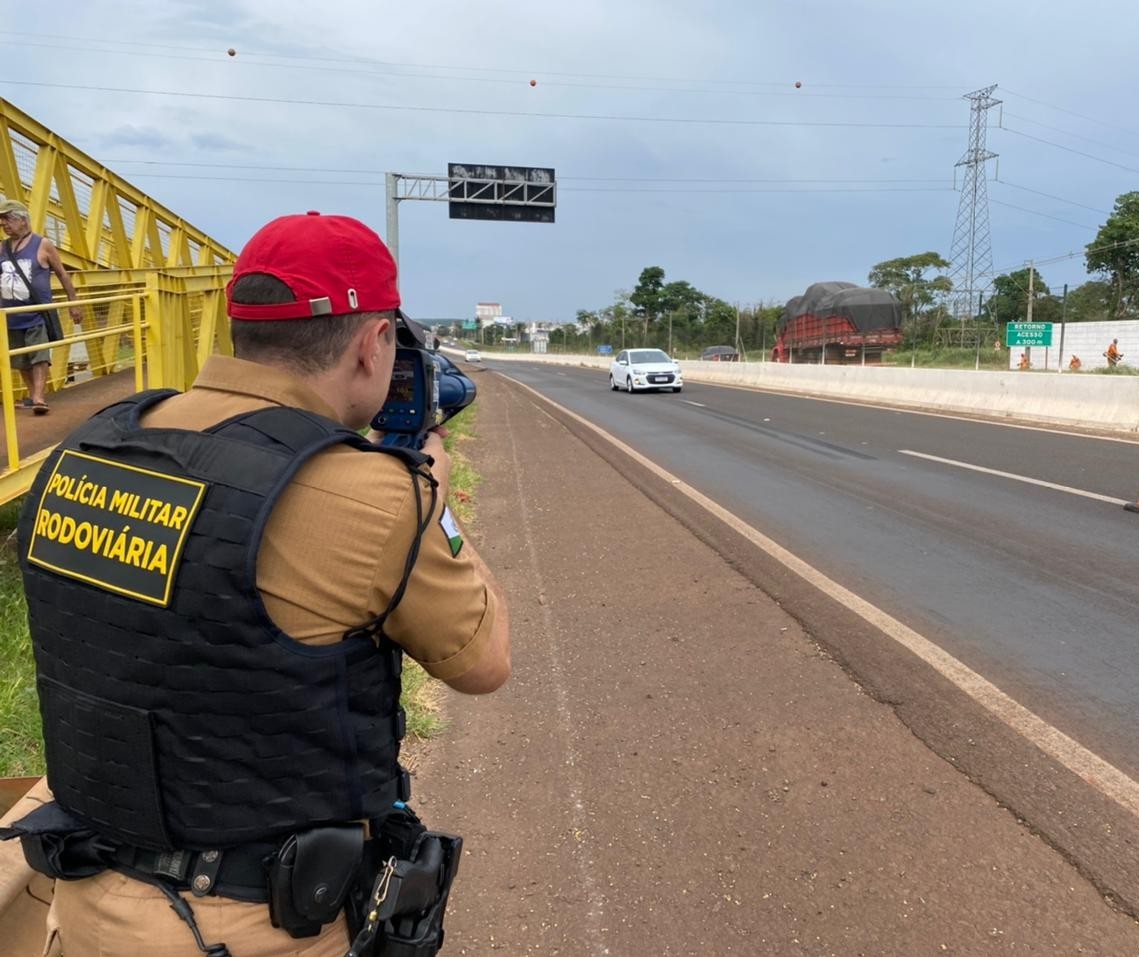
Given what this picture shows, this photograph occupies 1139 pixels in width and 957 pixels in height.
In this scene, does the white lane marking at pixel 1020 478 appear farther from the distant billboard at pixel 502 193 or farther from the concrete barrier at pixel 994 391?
the distant billboard at pixel 502 193

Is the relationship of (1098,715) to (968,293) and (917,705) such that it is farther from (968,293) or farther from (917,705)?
(968,293)

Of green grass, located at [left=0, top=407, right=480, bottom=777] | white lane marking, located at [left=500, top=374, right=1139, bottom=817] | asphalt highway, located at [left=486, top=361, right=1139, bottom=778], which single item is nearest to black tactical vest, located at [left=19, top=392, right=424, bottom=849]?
green grass, located at [left=0, top=407, right=480, bottom=777]

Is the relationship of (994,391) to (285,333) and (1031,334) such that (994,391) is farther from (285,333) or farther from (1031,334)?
(285,333)

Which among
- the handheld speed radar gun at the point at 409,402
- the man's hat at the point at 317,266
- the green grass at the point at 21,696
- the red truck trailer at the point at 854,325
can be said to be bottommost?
the green grass at the point at 21,696

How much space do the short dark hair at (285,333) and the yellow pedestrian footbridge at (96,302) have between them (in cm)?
411

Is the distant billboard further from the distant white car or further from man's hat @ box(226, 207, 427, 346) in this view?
man's hat @ box(226, 207, 427, 346)

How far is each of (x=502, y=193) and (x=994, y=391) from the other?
23549 mm

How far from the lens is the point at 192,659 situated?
3.90ft

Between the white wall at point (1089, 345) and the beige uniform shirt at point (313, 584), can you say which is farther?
the white wall at point (1089, 345)

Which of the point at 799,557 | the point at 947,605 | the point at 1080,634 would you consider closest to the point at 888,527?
the point at 799,557

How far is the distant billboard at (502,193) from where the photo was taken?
3403cm

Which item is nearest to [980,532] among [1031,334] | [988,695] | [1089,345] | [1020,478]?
[1020,478]

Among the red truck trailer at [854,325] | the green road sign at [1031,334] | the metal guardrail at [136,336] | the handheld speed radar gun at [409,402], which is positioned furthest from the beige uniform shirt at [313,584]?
the red truck trailer at [854,325]

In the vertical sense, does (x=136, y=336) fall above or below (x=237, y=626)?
above
